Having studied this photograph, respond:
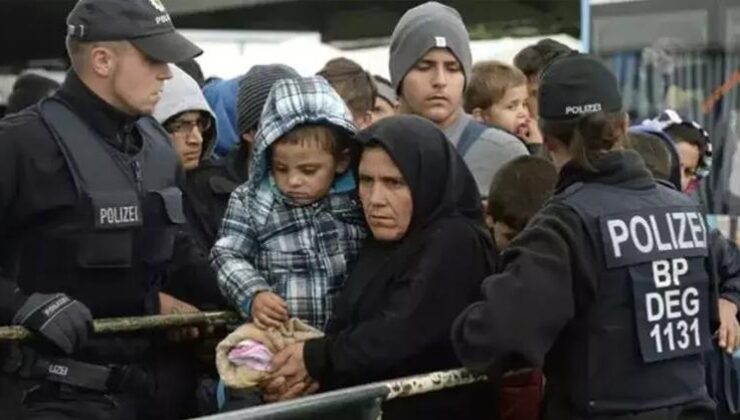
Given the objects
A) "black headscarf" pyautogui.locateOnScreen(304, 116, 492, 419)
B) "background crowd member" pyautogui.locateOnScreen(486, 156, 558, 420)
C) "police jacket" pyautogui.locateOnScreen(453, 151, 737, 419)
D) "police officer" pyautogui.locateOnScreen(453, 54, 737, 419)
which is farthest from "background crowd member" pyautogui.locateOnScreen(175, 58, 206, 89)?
"police jacket" pyautogui.locateOnScreen(453, 151, 737, 419)

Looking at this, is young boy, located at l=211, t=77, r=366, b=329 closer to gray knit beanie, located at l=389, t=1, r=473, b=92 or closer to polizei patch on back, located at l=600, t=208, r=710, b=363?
polizei patch on back, located at l=600, t=208, r=710, b=363

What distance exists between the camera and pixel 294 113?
3.89 meters

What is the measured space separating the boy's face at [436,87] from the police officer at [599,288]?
128cm

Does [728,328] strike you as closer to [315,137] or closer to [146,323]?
[315,137]

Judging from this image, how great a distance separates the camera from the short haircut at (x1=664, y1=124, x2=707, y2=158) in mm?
6043

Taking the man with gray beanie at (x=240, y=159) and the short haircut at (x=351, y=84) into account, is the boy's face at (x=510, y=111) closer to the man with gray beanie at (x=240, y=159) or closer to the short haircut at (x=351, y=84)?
the short haircut at (x=351, y=84)

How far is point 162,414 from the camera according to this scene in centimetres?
430

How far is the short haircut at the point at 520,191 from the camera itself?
4.13 m

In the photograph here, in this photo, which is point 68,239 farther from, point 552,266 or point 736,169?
point 736,169

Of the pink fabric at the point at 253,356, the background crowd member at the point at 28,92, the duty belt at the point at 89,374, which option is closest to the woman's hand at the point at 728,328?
the pink fabric at the point at 253,356

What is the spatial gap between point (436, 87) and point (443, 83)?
0.03 metres

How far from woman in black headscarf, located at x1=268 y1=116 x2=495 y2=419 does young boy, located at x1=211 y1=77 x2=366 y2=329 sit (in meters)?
0.15

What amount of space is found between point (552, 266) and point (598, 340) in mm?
234

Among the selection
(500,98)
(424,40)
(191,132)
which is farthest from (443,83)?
(191,132)
